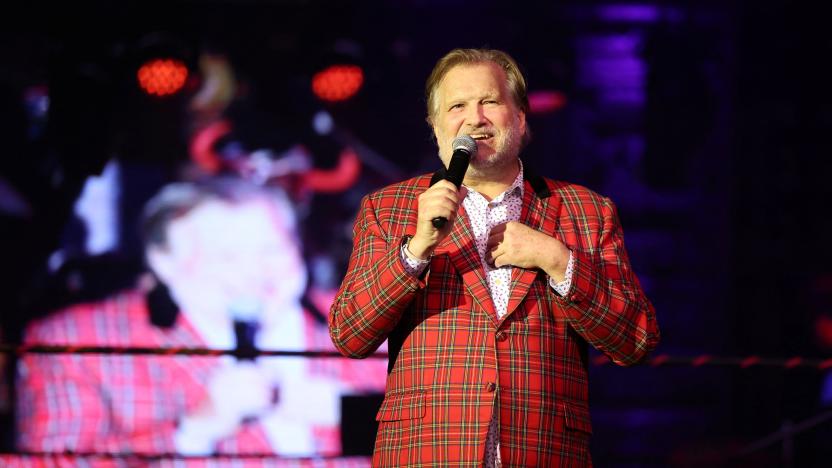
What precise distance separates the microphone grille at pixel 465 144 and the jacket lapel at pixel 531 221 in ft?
0.62

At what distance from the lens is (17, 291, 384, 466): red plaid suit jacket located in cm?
592

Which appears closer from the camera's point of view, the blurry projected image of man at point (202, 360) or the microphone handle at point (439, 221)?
the microphone handle at point (439, 221)

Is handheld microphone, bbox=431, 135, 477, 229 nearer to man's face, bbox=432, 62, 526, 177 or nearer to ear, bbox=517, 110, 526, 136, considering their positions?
man's face, bbox=432, 62, 526, 177

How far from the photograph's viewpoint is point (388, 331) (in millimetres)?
2004

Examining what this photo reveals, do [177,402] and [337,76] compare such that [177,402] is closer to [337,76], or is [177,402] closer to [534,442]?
[337,76]

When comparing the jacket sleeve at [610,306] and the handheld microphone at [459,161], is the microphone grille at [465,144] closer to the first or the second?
the handheld microphone at [459,161]

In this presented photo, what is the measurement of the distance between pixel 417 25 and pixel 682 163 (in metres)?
1.67

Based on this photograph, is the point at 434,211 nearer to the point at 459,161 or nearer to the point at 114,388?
the point at 459,161

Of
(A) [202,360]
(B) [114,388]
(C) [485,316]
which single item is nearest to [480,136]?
(C) [485,316]

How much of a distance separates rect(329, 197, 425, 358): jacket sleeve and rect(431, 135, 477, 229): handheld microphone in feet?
0.45

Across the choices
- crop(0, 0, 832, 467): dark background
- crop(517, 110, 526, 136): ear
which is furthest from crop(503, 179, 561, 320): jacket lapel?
Answer: crop(0, 0, 832, 467): dark background

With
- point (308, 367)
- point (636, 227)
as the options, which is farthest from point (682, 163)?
point (308, 367)

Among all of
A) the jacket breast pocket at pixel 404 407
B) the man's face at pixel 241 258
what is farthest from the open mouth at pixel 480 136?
the man's face at pixel 241 258

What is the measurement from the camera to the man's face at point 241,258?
6.02 m
